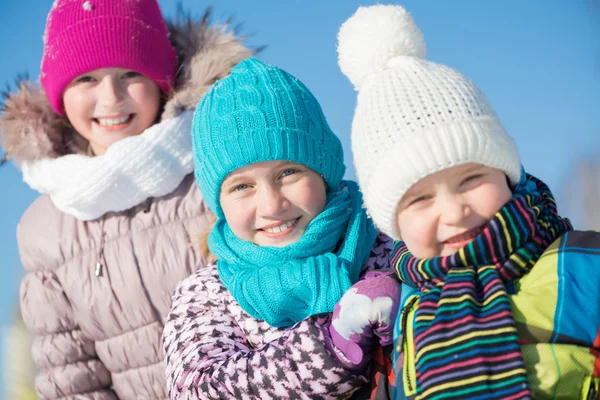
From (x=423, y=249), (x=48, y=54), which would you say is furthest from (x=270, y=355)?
Answer: (x=48, y=54)

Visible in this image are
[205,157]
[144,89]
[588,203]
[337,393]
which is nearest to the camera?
[337,393]

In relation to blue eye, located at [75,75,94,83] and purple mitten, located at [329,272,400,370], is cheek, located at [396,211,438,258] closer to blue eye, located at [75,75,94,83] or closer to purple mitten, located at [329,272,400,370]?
purple mitten, located at [329,272,400,370]

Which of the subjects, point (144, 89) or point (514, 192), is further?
point (144, 89)

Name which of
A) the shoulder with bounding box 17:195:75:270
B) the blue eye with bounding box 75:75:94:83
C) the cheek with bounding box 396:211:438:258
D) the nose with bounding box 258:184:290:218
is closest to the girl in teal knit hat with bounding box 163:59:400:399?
the nose with bounding box 258:184:290:218

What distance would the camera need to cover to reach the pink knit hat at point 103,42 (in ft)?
10.5

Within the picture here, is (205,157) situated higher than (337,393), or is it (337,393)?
(205,157)

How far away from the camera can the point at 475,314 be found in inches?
64.5

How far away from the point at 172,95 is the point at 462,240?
1.89 m

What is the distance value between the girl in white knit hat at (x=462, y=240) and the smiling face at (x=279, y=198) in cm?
46

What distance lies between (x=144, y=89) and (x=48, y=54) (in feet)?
1.61

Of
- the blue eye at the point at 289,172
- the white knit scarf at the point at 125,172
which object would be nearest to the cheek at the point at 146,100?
the white knit scarf at the point at 125,172

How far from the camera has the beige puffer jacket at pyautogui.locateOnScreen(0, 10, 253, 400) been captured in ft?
10.4

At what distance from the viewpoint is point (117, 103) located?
10.5 feet

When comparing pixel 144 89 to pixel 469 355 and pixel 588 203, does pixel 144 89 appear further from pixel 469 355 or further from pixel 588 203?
pixel 588 203
